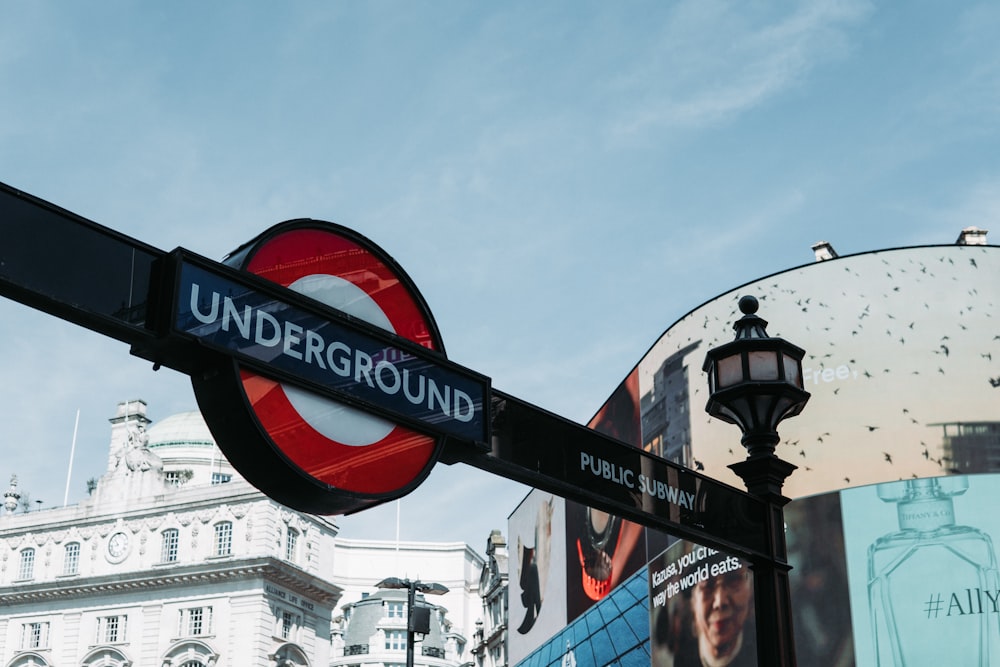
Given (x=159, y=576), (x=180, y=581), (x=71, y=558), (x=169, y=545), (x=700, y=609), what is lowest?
(x=700, y=609)

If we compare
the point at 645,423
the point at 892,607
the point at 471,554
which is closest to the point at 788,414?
the point at 892,607

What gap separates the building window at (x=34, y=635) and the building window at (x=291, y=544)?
1654 cm

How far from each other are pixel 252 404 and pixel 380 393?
30.1 inches

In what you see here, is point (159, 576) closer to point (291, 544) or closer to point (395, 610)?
point (291, 544)

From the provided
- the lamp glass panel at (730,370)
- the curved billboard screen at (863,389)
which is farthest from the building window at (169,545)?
the lamp glass panel at (730,370)

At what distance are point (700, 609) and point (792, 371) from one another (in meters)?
27.7

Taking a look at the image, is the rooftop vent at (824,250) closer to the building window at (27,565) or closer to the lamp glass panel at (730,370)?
the lamp glass panel at (730,370)

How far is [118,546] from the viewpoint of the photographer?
76.1 m

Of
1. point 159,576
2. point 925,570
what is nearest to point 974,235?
point 925,570

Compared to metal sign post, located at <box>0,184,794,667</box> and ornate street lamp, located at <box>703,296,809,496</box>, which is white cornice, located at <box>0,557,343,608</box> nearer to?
ornate street lamp, located at <box>703,296,809,496</box>

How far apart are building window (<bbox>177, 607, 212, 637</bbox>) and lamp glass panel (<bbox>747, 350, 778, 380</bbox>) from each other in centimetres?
6891

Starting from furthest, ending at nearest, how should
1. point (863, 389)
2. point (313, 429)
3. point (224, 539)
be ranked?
point (224, 539), point (863, 389), point (313, 429)

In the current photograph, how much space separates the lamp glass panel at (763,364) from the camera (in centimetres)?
772

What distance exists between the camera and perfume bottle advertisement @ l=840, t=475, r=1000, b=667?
29219 millimetres
